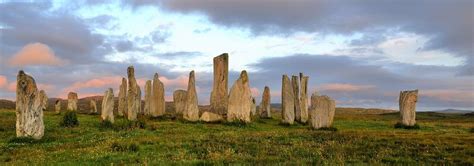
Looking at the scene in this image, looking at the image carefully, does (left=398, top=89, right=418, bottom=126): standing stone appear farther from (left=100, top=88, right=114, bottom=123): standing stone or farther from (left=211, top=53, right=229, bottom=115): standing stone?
(left=100, top=88, right=114, bottom=123): standing stone

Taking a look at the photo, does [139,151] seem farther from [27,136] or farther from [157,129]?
[157,129]

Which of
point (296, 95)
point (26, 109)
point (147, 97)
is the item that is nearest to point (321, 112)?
point (296, 95)

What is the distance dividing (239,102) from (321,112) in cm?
765

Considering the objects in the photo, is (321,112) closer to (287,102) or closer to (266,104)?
(287,102)

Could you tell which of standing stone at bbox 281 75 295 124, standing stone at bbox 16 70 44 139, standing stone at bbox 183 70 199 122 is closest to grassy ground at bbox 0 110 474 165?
standing stone at bbox 16 70 44 139

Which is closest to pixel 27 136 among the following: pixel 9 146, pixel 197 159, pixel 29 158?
pixel 9 146

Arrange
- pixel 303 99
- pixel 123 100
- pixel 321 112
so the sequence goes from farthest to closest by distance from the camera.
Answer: pixel 123 100 → pixel 303 99 → pixel 321 112

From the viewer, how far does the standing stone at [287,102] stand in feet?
147

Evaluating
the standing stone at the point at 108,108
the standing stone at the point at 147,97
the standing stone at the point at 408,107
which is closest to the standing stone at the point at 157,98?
the standing stone at the point at 147,97

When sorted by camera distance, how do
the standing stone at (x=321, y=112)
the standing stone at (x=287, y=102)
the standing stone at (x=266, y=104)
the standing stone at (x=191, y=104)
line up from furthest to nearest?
the standing stone at (x=266, y=104) < the standing stone at (x=287, y=102) < the standing stone at (x=191, y=104) < the standing stone at (x=321, y=112)

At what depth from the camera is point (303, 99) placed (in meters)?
49.0

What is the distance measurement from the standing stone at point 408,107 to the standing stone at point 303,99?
Answer: 352 inches

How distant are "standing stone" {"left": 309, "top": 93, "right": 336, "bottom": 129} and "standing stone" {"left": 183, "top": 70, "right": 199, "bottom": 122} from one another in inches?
438

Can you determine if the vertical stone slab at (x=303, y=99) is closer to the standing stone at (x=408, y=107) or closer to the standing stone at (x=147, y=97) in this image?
the standing stone at (x=408, y=107)
